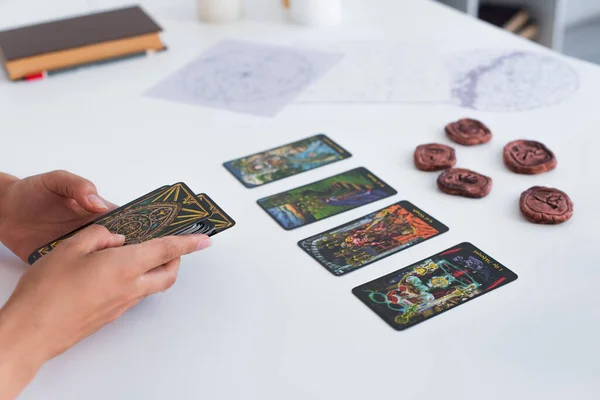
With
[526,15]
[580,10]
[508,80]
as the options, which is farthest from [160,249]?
[580,10]

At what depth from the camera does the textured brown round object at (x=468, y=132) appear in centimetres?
122

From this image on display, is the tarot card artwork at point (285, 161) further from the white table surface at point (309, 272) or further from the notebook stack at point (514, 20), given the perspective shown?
the notebook stack at point (514, 20)

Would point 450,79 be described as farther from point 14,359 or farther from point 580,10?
point 580,10

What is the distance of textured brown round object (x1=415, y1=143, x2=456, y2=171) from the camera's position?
1156 mm

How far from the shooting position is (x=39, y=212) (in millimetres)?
1070

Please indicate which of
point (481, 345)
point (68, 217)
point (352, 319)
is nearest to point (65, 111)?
point (68, 217)

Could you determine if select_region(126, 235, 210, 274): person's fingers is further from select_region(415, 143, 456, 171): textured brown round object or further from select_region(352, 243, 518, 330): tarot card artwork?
select_region(415, 143, 456, 171): textured brown round object

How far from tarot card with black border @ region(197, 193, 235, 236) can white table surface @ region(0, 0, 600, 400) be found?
0.07m

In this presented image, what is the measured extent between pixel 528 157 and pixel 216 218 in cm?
51

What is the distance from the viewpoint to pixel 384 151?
123 centimetres

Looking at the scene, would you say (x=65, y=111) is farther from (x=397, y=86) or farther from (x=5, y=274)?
(x=397, y=86)

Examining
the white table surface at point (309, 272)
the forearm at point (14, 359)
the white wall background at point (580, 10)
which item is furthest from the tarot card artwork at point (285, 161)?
the white wall background at point (580, 10)

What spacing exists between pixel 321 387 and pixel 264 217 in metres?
0.35

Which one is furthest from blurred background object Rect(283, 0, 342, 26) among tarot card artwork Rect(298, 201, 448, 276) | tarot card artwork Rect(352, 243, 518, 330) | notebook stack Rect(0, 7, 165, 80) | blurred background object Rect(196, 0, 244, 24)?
tarot card artwork Rect(352, 243, 518, 330)
